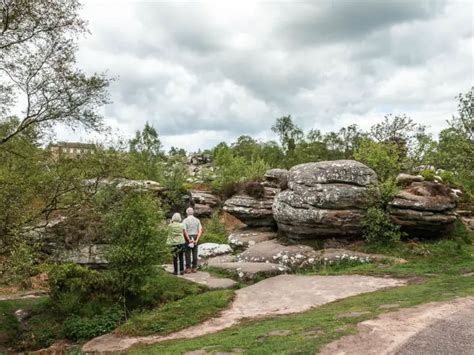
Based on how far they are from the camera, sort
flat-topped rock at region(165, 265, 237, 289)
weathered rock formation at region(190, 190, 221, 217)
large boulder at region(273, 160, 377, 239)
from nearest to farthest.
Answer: flat-topped rock at region(165, 265, 237, 289) < large boulder at region(273, 160, 377, 239) < weathered rock formation at region(190, 190, 221, 217)

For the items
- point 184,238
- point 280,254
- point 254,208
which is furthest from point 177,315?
point 254,208

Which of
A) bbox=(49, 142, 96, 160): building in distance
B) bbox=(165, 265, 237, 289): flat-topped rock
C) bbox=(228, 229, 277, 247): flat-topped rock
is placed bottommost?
bbox=(165, 265, 237, 289): flat-topped rock

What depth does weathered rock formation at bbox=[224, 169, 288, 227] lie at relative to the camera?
25922mm

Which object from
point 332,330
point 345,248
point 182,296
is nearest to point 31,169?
point 182,296

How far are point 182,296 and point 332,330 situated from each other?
6684 mm

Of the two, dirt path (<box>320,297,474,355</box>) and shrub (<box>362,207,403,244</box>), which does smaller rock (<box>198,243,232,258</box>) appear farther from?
dirt path (<box>320,297,474,355</box>)

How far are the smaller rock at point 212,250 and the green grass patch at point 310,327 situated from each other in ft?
37.4

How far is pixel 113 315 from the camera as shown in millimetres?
13102

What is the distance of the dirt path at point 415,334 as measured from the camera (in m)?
7.88

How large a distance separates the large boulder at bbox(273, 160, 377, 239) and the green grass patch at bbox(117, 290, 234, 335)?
8263mm

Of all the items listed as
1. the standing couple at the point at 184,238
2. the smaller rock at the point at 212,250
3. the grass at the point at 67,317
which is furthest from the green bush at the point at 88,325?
the smaller rock at the point at 212,250

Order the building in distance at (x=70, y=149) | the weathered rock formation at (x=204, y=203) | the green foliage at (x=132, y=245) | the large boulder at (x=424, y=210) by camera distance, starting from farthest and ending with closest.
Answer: the weathered rock formation at (x=204, y=203) < the large boulder at (x=424, y=210) < the building in distance at (x=70, y=149) < the green foliage at (x=132, y=245)

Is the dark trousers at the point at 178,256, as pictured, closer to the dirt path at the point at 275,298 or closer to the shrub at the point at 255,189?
the dirt path at the point at 275,298

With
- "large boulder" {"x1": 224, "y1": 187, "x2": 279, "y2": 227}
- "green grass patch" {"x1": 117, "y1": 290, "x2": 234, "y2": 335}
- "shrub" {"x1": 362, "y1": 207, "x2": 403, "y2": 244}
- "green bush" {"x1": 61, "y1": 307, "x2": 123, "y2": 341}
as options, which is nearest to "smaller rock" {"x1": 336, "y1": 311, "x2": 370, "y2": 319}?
"green grass patch" {"x1": 117, "y1": 290, "x2": 234, "y2": 335}
